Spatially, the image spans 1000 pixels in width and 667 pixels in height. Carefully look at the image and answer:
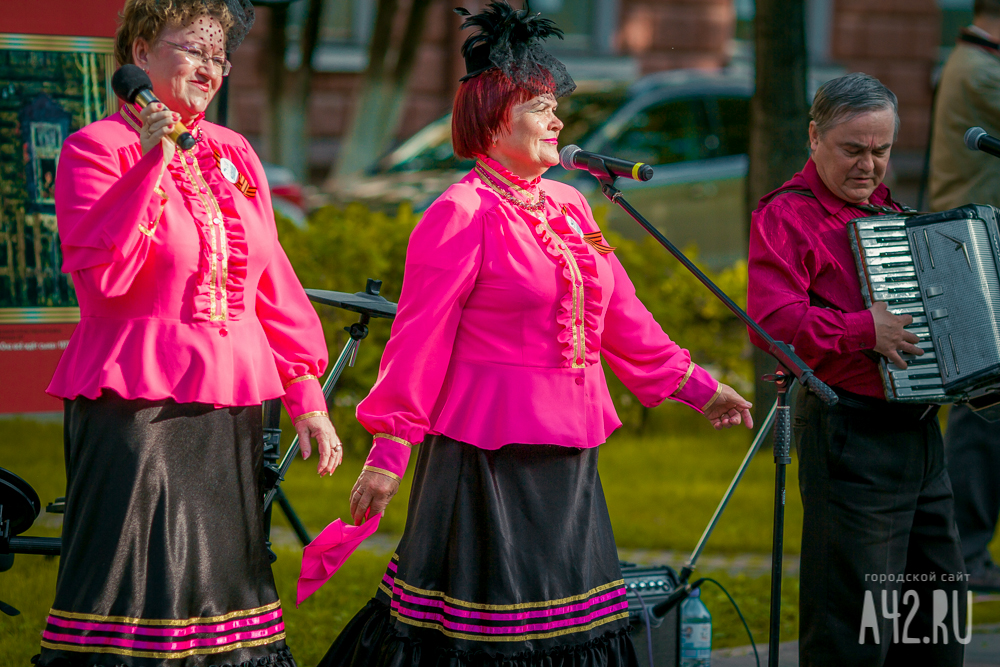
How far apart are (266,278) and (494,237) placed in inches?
25.0

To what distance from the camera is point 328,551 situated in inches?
129

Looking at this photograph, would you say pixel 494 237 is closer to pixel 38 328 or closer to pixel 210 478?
pixel 210 478

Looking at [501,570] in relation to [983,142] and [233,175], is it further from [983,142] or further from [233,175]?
[983,142]

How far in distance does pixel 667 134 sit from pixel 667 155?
0.20m

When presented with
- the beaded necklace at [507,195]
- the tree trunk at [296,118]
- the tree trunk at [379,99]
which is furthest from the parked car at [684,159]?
the beaded necklace at [507,195]

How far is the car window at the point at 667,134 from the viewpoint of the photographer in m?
10.8

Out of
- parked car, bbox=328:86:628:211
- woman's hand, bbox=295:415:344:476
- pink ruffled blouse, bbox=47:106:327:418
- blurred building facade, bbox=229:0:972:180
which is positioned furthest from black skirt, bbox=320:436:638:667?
blurred building facade, bbox=229:0:972:180

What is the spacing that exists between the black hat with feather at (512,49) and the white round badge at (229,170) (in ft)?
2.25

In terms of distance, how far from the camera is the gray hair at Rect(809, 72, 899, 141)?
3447 mm

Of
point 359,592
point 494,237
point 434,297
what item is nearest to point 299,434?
point 434,297

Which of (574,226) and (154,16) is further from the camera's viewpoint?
(574,226)

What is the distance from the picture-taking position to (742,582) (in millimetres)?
5668

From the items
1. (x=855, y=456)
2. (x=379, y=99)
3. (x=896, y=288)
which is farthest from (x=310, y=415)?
(x=379, y=99)

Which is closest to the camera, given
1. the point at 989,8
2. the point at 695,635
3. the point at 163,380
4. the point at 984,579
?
the point at 163,380
